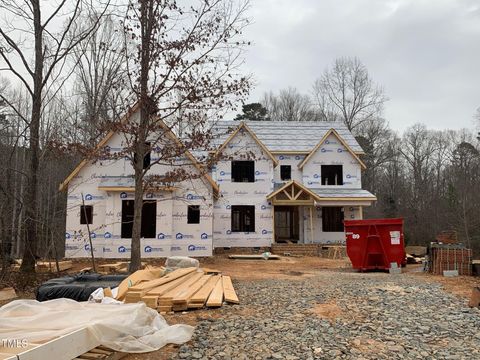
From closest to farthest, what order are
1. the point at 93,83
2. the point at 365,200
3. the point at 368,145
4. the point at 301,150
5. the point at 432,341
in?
the point at 432,341, the point at 365,200, the point at 301,150, the point at 93,83, the point at 368,145

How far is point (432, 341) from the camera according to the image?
624 cm

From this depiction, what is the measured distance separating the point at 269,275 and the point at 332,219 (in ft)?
38.7

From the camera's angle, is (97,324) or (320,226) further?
(320,226)

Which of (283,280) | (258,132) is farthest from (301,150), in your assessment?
(283,280)

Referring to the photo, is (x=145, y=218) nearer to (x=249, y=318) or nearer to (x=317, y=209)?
(x=317, y=209)

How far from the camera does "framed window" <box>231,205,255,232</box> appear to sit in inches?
931

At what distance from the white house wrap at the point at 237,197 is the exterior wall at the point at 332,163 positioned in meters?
0.06

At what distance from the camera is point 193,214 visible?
64.4ft

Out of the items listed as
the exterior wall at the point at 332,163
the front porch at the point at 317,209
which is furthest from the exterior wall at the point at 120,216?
the exterior wall at the point at 332,163

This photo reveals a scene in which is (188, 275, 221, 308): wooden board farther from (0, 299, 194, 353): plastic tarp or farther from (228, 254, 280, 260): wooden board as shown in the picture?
(228, 254, 280, 260): wooden board

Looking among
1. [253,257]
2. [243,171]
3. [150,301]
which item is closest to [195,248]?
[253,257]

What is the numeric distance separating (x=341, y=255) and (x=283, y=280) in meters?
10.3

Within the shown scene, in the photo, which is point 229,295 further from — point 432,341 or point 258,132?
point 258,132

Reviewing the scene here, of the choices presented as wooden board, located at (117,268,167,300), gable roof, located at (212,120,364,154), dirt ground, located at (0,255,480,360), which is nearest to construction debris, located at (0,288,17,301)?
dirt ground, located at (0,255,480,360)
